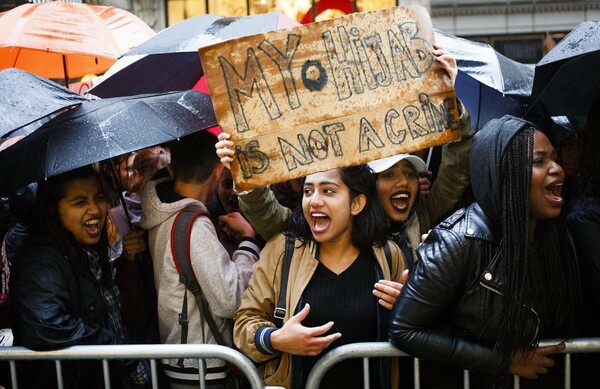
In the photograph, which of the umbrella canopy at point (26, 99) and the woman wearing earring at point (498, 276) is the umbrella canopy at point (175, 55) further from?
the woman wearing earring at point (498, 276)

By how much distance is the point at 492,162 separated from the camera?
2.68m

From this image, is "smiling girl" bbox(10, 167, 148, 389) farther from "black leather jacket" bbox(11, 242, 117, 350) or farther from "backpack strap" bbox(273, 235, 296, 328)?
"backpack strap" bbox(273, 235, 296, 328)

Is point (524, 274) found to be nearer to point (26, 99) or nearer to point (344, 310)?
point (344, 310)

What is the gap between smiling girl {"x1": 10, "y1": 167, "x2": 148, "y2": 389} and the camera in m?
2.97

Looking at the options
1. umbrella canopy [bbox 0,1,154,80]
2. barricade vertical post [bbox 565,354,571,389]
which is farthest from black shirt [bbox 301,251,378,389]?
umbrella canopy [bbox 0,1,154,80]

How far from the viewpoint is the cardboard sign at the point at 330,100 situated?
294 centimetres

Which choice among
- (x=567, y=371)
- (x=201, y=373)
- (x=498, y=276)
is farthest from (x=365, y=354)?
(x=567, y=371)

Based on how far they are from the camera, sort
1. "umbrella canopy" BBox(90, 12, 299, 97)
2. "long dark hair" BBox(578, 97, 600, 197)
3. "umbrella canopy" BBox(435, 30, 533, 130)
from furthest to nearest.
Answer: "umbrella canopy" BBox(435, 30, 533, 130) < "umbrella canopy" BBox(90, 12, 299, 97) < "long dark hair" BBox(578, 97, 600, 197)

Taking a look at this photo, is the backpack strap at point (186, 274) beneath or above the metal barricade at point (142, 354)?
above

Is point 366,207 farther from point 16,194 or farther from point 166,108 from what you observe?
point 16,194

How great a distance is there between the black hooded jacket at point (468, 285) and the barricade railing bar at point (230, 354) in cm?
16

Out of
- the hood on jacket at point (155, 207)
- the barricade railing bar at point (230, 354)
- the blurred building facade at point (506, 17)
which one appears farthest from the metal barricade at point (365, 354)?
the blurred building facade at point (506, 17)

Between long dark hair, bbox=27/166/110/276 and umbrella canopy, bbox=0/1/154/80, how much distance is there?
2121 mm

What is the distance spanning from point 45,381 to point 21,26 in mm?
3249
